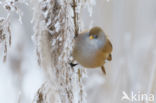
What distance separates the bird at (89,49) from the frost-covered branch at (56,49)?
1.1 inches

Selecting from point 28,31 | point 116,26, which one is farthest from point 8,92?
point 116,26

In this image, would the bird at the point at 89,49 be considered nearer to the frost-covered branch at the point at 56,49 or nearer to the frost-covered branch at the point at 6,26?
the frost-covered branch at the point at 56,49

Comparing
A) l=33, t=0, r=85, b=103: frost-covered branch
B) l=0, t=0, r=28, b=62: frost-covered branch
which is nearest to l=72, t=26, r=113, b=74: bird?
l=33, t=0, r=85, b=103: frost-covered branch

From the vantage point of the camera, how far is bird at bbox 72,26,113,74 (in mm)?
871

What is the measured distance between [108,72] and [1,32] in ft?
2.04

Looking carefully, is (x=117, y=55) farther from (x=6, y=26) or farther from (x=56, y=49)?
(x=6, y=26)

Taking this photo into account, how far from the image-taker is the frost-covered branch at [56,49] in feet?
2.49

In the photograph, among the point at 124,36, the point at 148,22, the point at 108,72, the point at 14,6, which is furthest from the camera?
the point at 148,22

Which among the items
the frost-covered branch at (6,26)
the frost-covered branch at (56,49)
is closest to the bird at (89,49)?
the frost-covered branch at (56,49)

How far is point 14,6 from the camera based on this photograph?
0.77 m

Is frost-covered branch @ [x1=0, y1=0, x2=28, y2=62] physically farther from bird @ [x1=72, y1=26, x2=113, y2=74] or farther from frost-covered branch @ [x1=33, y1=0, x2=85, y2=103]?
bird @ [x1=72, y1=26, x2=113, y2=74]

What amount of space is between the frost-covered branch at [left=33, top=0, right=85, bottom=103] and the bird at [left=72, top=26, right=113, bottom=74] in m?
0.03

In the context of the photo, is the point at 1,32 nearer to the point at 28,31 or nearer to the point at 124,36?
the point at 28,31

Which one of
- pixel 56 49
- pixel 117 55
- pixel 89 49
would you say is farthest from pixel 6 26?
pixel 117 55
